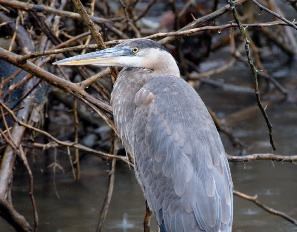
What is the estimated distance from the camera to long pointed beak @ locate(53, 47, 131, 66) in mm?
3842

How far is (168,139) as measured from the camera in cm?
375

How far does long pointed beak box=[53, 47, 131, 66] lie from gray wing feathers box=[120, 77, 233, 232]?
207 mm

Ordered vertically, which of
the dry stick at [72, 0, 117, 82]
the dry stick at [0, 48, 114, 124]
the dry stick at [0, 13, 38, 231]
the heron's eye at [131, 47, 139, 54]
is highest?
the dry stick at [72, 0, 117, 82]

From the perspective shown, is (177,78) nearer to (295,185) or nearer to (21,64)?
(21,64)

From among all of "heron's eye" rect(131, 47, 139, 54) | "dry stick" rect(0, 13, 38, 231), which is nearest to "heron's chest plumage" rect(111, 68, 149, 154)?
"heron's eye" rect(131, 47, 139, 54)

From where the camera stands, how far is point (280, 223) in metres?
4.98

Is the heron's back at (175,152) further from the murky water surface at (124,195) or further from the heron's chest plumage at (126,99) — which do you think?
the murky water surface at (124,195)

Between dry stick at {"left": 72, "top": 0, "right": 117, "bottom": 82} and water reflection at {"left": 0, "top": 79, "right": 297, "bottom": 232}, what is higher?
dry stick at {"left": 72, "top": 0, "right": 117, "bottom": 82}

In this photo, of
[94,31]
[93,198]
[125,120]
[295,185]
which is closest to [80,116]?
[93,198]

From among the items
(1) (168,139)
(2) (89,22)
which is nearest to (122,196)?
(1) (168,139)

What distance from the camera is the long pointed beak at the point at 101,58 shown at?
3.84 metres

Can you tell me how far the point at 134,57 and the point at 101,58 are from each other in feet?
0.75

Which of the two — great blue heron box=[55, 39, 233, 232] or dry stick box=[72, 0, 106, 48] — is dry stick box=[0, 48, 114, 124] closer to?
great blue heron box=[55, 39, 233, 232]

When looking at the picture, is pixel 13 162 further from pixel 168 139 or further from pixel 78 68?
pixel 168 139
